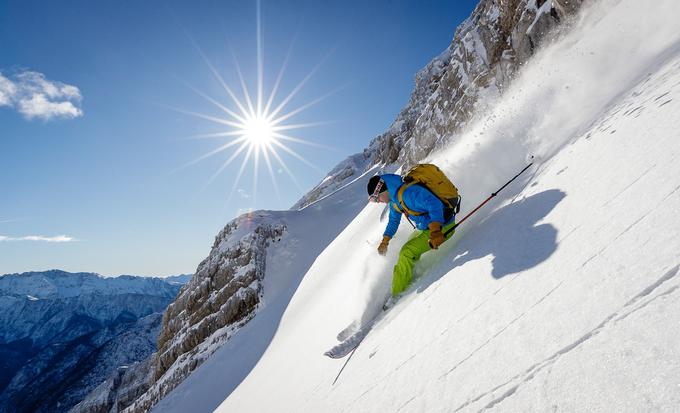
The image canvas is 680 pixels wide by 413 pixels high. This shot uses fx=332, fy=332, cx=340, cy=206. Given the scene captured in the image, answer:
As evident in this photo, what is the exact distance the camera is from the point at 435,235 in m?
5.46

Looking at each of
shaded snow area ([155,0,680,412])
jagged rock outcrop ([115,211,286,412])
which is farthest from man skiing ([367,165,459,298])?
jagged rock outcrop ([115,211,286,412])

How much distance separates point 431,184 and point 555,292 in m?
3.66

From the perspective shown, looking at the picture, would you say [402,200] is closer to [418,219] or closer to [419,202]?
[419,202]

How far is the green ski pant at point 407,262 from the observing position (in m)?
5.76

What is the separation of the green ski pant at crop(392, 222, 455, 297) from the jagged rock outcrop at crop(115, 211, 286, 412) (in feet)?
82.2

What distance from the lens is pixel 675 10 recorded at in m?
6.97

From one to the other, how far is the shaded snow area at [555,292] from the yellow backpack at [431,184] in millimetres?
653

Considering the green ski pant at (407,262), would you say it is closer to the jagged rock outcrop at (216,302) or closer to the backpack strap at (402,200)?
the backpack strap at (402,200)

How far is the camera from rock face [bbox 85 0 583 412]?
A: 2028 centimetres

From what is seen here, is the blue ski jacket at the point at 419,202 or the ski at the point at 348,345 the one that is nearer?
the ski at the point at 348,345

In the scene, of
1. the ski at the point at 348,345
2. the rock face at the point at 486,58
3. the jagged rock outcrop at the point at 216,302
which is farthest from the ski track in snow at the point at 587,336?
the jagged rock outcrop at the point at 216,302

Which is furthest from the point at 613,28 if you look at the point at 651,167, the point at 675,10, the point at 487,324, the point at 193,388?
the point at 193,388

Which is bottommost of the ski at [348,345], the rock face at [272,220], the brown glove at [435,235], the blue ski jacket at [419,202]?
the ski at [348,345]

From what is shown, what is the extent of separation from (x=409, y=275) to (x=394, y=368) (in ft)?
8.54
